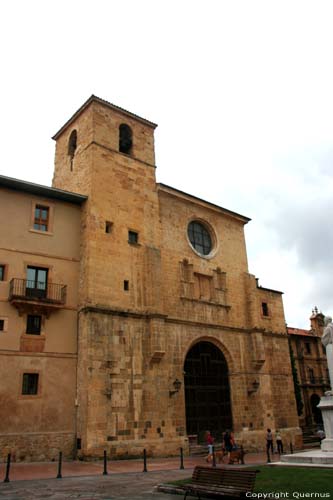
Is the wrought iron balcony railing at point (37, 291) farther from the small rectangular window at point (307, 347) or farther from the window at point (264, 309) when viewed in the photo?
the small rectangular window at point (307, 347)

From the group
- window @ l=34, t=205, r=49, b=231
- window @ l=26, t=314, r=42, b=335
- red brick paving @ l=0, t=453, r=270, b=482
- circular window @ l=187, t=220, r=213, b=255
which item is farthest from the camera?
circular window @ l=187, t=220, r=213, b=255

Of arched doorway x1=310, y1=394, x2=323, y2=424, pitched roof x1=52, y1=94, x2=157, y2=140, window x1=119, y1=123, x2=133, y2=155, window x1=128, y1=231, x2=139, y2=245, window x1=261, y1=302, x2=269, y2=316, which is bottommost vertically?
arched doorway x1=310, y1=394, x2=323, y2=424

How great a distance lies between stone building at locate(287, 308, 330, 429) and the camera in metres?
51.2

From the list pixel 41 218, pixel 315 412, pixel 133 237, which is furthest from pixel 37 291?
pixel 315 412

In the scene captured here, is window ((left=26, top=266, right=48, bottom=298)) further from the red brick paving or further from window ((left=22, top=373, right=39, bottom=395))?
the red brick paving

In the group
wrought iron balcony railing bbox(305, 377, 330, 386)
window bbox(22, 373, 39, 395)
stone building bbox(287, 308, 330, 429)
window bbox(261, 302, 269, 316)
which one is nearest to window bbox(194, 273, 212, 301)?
window bbox(261, 302, 269, 316)

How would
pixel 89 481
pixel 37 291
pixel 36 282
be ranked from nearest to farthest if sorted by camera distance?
1. pixel 89 481
2. pixel 37 291
3. pixel 36 282

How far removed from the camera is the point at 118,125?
26.6 m

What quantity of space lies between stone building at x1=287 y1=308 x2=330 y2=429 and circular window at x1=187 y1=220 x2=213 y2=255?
28268 mm

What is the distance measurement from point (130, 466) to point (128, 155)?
652 inches

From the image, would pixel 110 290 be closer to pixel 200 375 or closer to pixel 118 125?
pixel 200 375

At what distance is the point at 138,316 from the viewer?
22734mm

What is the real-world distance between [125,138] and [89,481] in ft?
65.8

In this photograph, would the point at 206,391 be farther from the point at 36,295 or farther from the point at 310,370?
the point at 310,370
